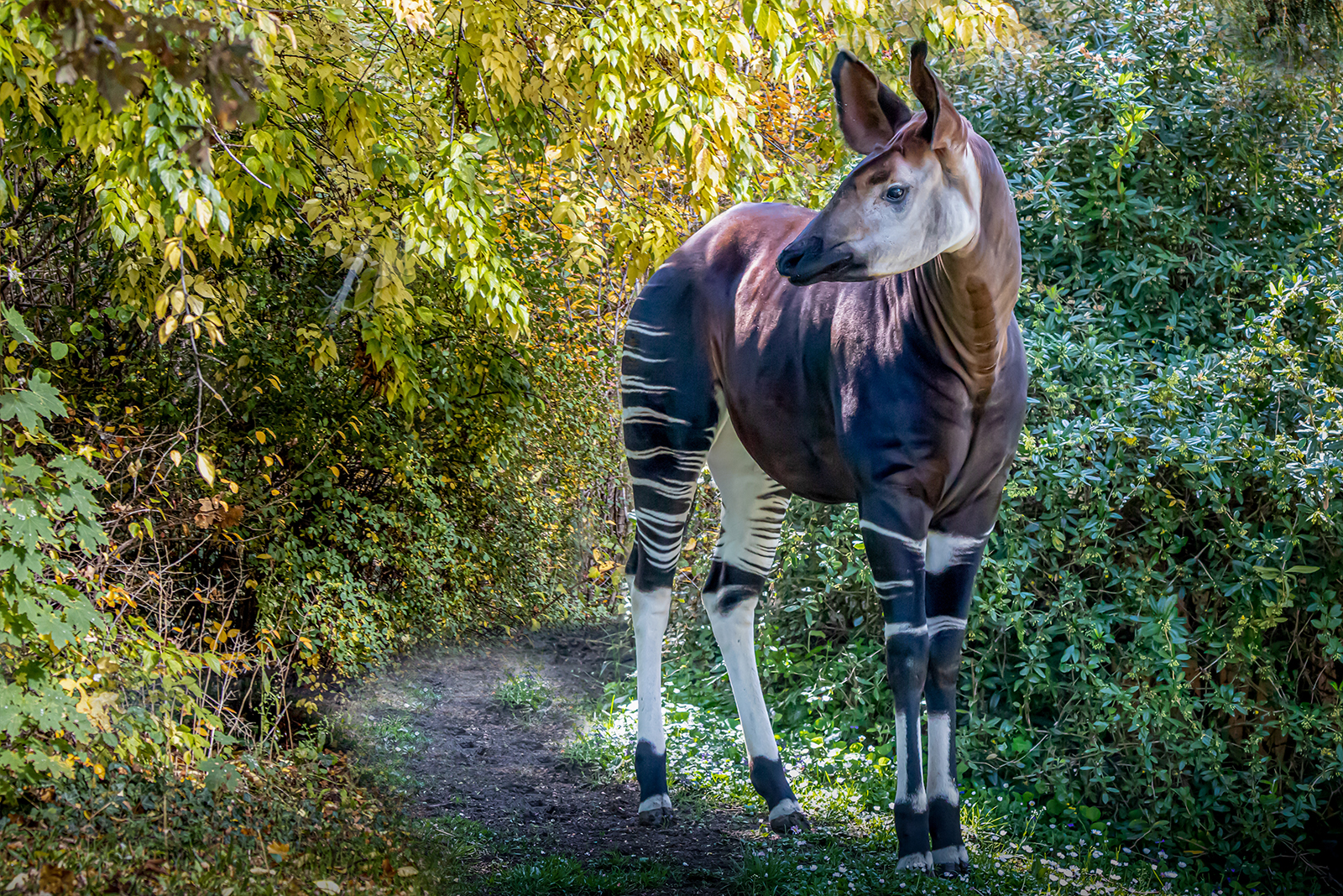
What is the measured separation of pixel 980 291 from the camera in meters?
2.91

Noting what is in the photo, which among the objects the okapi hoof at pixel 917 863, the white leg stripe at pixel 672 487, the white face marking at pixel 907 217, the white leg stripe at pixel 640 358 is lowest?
the okapi hoof at pixel 917 863

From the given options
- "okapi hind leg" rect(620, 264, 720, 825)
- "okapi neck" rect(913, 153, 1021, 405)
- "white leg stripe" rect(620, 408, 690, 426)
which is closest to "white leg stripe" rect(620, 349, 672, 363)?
"okapi hind leg" rect(620, 264, 720, 825)

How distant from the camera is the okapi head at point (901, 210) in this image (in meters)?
2.76

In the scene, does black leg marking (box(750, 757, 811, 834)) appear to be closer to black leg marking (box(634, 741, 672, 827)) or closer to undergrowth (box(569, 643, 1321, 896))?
undergrowth (box(569, 643, 1321, 896))

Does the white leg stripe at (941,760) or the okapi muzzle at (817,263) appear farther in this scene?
the white leg stripe at (941,760)

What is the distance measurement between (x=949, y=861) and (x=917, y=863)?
0.15 meters

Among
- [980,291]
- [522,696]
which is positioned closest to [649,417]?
[980,291]

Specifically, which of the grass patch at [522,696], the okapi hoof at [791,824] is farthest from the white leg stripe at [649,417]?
the grass patch at [522,696]

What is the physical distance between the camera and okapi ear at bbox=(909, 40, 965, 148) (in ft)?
8.70

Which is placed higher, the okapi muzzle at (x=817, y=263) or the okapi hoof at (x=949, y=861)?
the okapi muzzle at (x=817, y=263)

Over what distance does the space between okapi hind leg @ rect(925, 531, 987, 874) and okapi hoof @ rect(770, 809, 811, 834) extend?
73cm

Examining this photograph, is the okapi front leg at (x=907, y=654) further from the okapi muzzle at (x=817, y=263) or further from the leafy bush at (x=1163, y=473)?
the leafy bush at (x=1163, y=473)

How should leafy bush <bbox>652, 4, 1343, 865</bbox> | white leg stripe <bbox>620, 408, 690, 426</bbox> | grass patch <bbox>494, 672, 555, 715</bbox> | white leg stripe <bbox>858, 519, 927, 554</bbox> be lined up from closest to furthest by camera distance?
1. white leg stripe <bbox>858, 519, 927, 554</bbox>
2. white leg stripe <bbox>620, 408, 690, 426</bbox>
3. leafy bush <bbox>652, 4, 1343, 865</bbox>
4. grass patch <bbox>494, 672, 555, 715</bbox>

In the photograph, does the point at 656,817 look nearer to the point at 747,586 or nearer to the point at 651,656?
the point at 651,656
